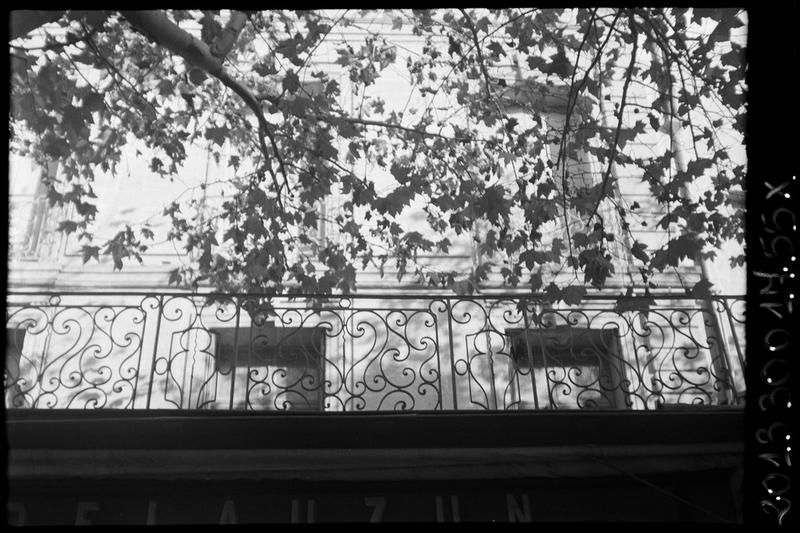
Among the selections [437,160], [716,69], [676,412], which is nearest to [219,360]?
[437,160]

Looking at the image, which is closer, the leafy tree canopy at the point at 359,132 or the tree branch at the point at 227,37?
the leafy tree canopy at the point at 359,132

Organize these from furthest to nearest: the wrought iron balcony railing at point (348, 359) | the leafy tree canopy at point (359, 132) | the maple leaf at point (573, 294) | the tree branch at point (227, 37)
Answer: the wrought iron balcony railing at point (348, 359) → the maple leaf at point (573, 294) → the tree branch at point (227, 37) → the leafy tree canopy at point (359, 132)

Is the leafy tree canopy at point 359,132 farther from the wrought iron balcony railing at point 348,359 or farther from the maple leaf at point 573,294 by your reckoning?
the wrought iron balcony railing at point 348,359

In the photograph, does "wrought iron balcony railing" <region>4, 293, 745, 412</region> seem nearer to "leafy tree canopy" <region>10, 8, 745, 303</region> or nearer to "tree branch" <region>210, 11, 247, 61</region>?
"leafy tree canopy" <region>10, 8, 745, 303</region>

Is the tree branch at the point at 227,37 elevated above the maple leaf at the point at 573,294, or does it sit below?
above

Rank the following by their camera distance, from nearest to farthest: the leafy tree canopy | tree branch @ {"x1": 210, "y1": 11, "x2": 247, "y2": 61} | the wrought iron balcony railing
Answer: the leafy tree canopy < tree branch @ {"x1": 210, "y1": 11, "x2": 247, "y2": 61} < the wrought iron balcony railing

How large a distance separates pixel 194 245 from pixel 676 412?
6.83 meters

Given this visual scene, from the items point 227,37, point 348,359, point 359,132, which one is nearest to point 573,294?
point 359,132

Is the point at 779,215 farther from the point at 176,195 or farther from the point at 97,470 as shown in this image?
the point at 176,195

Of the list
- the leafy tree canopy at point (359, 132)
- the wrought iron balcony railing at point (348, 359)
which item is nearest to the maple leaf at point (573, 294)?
the leafy tree canopy at point (359, 132)

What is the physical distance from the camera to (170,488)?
7230 millimetres


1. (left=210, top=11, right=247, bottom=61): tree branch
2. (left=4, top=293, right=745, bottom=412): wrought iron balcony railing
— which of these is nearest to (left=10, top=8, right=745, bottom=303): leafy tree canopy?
(left=210, top=11, right=247, bottom=61): tree branch

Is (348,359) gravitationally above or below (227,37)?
below

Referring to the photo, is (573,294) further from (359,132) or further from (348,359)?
(348,359)
